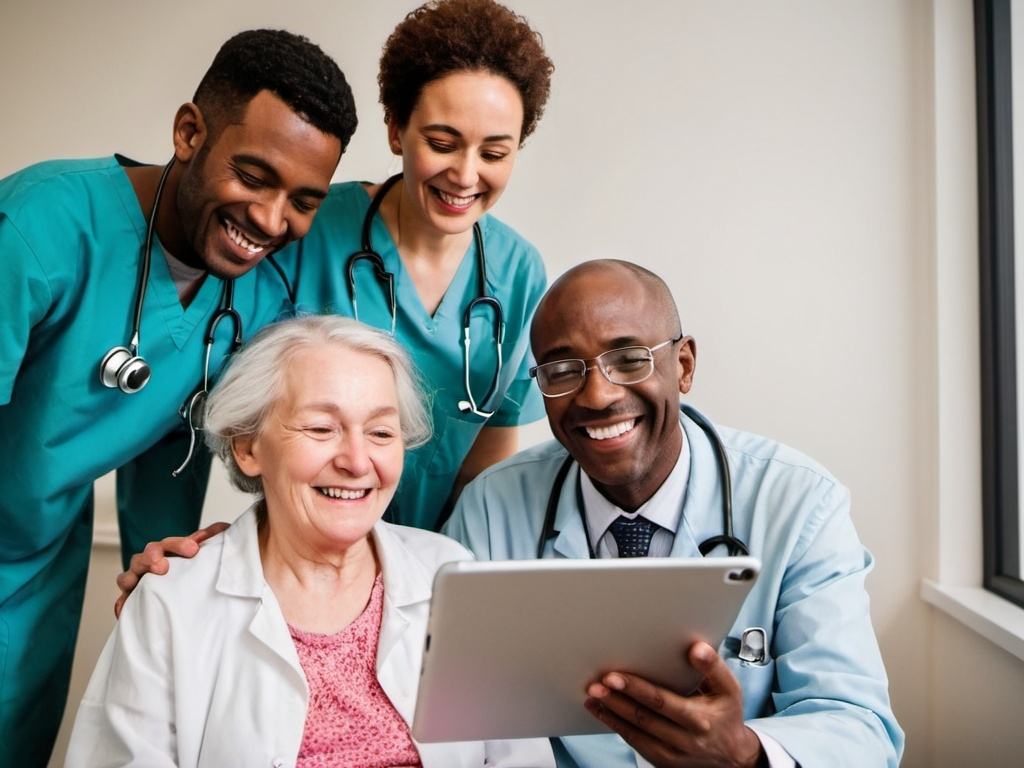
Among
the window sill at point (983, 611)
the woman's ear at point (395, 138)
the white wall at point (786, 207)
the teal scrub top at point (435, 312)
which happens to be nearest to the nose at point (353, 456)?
the teal scrub top at point (435, 312)

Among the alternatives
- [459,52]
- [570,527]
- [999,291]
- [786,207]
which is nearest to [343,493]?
[570,527]

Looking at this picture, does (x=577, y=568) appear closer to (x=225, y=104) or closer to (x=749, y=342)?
(x=225, y=104)

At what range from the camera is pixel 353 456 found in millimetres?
1320

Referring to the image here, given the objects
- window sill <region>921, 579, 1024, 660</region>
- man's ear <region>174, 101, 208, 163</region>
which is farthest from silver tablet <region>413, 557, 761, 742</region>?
window sill <region>921, 579, 1024, 660</region>

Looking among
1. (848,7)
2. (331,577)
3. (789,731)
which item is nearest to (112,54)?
(331,577)

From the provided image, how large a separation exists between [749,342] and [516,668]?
1.47 meters

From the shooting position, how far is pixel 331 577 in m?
1.38

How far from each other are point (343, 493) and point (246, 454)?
7.5 inches

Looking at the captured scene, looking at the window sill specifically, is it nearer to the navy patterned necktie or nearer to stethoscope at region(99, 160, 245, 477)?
the navy patterned necktie

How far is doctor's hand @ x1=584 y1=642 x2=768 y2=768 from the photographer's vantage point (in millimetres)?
1047

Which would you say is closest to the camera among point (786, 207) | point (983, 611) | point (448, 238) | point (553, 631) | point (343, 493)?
point (553, 631)

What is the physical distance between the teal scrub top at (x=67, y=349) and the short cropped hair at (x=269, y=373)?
0.45 feet

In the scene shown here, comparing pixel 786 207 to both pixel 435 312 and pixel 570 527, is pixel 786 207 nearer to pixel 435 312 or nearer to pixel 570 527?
pixel 435 312

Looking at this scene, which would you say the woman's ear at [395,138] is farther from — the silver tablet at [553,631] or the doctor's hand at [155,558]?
the silver tablet at [553,631]
